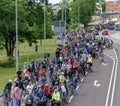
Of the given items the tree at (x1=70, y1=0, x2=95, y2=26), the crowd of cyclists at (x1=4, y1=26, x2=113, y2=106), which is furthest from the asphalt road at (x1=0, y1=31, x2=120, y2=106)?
the tree at (x1=70, y1=0, x2=95, y2=26)

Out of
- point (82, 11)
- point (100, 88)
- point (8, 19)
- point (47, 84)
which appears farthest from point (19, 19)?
point (82, 11)

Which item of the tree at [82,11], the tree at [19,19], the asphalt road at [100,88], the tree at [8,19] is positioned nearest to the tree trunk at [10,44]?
the tree at [19,19]

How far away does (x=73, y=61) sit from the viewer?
4153cm

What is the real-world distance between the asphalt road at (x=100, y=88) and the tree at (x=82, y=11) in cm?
8015

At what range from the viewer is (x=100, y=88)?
36.8 metres

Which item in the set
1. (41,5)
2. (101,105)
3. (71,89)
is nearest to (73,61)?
(71,89)

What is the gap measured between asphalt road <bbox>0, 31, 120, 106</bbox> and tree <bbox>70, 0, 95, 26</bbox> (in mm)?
80148

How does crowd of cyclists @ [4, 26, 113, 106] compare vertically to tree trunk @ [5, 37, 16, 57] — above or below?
below

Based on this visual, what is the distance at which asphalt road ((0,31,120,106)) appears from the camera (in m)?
31.1

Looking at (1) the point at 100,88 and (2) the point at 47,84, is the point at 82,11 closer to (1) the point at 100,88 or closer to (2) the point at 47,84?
(1) the point at 100,88

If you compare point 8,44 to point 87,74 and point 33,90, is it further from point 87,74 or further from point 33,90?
point 33,90

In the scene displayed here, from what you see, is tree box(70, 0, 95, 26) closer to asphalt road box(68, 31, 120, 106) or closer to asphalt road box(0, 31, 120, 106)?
asphalt road box(68, 31, 120, 106)

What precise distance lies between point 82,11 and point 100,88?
97339mm

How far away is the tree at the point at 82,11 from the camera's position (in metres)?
131
